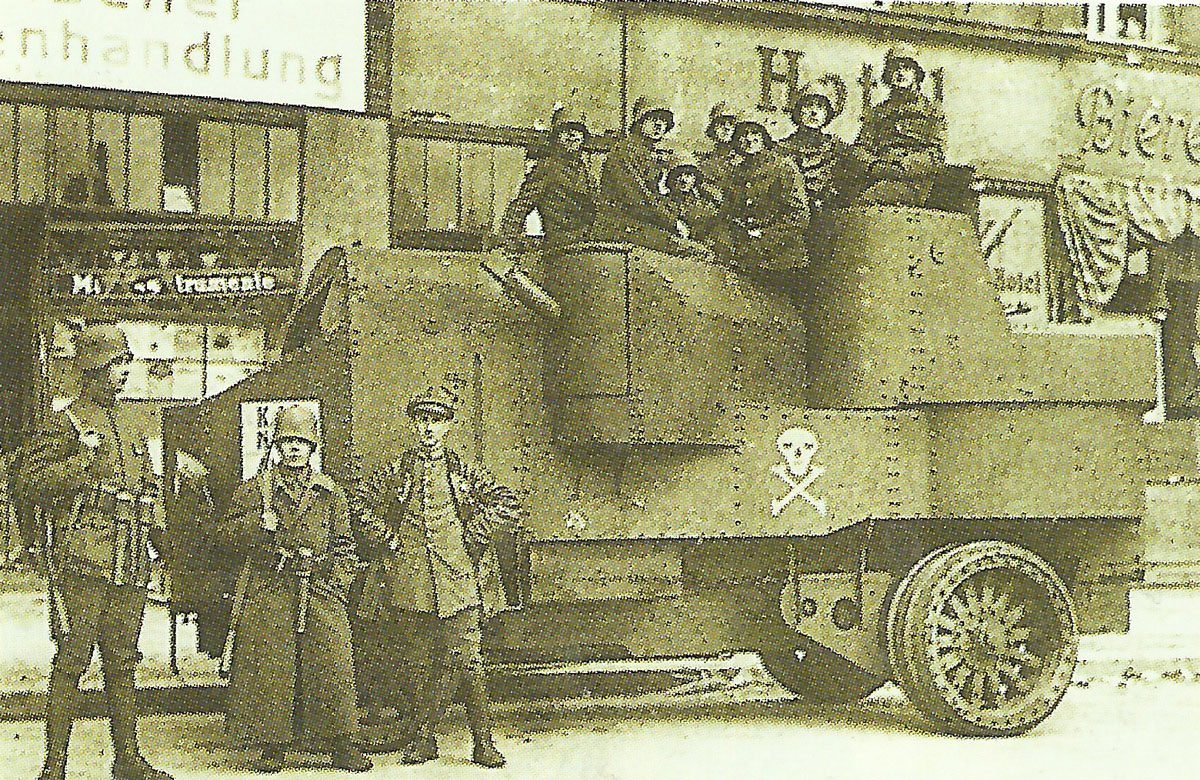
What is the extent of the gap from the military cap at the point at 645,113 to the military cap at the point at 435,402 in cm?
105

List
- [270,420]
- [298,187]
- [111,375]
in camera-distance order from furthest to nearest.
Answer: [298,187] → [270,420] → [111,375]

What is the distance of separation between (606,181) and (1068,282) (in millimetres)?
1887

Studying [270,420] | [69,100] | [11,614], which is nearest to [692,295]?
[270,420]

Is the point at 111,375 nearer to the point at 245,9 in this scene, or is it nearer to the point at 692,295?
the point at 245,9

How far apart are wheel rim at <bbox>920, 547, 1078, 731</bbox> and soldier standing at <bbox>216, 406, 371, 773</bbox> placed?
1.80 m

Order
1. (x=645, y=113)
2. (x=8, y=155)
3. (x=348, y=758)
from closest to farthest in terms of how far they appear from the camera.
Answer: (x=348, y=758) → (x=8, y=155) → (x=645, y=113)

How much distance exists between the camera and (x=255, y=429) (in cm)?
400

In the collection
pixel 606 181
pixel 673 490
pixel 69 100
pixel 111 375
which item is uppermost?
pixel 69 100

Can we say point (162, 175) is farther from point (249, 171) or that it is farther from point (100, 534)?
point (100, 534)

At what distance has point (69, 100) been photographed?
408 centimetres

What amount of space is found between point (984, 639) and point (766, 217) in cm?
151

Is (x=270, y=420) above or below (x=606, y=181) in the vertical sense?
below

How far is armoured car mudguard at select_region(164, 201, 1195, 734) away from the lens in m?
3.90

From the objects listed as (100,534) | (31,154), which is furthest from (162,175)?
(100,534)
